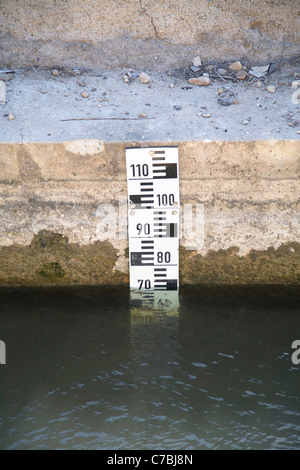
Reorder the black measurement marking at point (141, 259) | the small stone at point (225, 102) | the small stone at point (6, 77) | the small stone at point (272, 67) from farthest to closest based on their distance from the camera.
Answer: the small stone at point (272, 67), the small stone at point (6, 77), the small stone at point (225, 102), the black measurement marking at point (141, 259)

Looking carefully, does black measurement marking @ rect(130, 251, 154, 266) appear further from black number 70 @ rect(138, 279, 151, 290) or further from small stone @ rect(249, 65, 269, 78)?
small stone @ rect(249, 65, 269, 78)

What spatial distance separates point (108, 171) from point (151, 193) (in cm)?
32

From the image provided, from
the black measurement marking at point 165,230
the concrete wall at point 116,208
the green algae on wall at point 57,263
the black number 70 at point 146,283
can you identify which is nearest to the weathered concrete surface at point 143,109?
the concrete wall at point 116,208

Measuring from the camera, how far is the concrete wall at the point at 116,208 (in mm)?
3436

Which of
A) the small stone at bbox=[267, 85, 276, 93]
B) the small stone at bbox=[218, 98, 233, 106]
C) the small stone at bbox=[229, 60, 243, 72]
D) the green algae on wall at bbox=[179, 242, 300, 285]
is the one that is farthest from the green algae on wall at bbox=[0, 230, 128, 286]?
the small stone at bbox=[229, 60, 243, 72]

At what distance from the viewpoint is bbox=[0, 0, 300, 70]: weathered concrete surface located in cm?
416

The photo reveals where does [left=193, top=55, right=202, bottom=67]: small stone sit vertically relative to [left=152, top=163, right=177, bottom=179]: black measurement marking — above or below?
above

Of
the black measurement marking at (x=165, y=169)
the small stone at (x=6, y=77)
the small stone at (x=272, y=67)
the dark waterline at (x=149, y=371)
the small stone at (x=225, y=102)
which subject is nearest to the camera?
the dark waterline at (x=149, y=371)

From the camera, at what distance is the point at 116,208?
353 centimetres

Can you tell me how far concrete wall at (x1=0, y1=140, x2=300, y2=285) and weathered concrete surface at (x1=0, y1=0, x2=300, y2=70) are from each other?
3.95 feet

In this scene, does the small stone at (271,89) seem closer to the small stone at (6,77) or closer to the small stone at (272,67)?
the small stone at (272,67)

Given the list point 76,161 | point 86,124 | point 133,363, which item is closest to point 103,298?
point 133,363

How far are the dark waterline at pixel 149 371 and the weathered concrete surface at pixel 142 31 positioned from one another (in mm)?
1915

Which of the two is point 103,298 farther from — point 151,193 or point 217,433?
point 217,433
